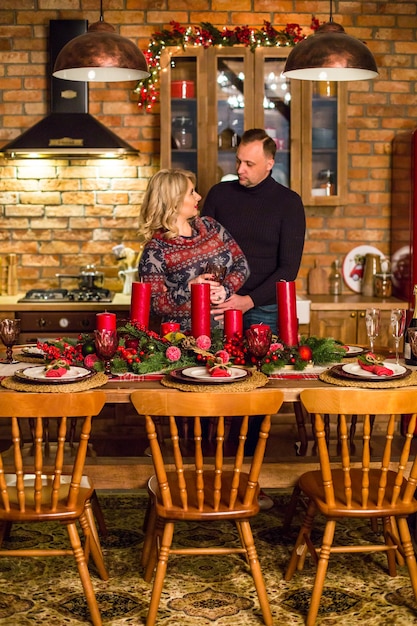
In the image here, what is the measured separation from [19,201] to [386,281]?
2347 millimetres

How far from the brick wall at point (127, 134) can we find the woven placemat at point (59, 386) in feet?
8.73

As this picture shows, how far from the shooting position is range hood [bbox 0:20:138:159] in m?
5.04

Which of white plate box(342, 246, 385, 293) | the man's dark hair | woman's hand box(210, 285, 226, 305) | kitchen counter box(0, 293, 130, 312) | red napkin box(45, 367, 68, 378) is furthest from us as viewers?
white plate box(342, 246, 385, 293)

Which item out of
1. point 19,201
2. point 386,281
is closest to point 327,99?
point 386,281

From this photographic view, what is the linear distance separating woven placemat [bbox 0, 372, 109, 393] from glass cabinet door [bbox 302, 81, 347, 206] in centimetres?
268

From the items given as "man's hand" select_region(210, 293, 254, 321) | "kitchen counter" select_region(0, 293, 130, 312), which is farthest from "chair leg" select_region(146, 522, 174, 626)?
"kitchen counter" select_region(0, 293, 130, 312)

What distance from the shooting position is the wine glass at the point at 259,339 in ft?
9.94

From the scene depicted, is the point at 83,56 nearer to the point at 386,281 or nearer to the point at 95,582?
the point at 95,582

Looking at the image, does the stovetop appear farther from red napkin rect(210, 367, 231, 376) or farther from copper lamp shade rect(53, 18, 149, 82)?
red napkin rect(210, 367, 231, 376)

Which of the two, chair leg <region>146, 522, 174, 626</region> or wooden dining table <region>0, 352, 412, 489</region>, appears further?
wooden dining table <region>0, 352, 412, 489</region>

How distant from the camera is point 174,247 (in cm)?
370

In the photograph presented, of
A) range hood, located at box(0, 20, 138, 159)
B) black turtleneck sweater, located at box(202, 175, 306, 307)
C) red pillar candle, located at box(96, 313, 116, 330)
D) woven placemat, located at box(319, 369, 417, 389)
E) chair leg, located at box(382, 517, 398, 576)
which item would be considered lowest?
chair leg, located at box(382, 517, 398, 576)

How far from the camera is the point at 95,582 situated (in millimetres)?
3074

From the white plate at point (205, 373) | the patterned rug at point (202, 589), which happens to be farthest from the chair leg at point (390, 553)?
the white plate at point (205, 373)
